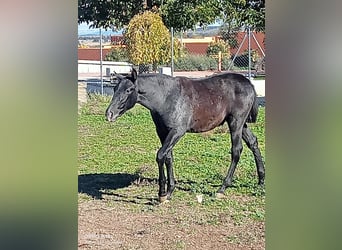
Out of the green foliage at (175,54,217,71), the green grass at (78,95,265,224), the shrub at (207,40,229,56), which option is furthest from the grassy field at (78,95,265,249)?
the shrub at (207,40,229,56)

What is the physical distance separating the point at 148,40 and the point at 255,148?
1.07 meters

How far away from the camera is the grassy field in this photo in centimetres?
439

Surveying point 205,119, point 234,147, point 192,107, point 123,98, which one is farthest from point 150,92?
point 234,147

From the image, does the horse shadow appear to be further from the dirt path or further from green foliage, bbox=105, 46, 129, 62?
green foliage, bbox=105, 46, 129, 62

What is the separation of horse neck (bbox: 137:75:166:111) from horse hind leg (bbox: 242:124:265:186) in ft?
2.09

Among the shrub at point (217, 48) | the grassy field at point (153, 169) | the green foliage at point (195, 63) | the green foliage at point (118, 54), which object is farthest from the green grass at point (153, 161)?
the shrub at point (217, 48)

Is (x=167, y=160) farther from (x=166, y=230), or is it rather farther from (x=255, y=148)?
(x=255, y=148)

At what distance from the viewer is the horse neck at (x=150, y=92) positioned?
14.5 feet

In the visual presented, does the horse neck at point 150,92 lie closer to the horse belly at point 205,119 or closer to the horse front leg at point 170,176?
the horse belly at point 205,119

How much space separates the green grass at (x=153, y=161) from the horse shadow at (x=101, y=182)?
0.07 ft
